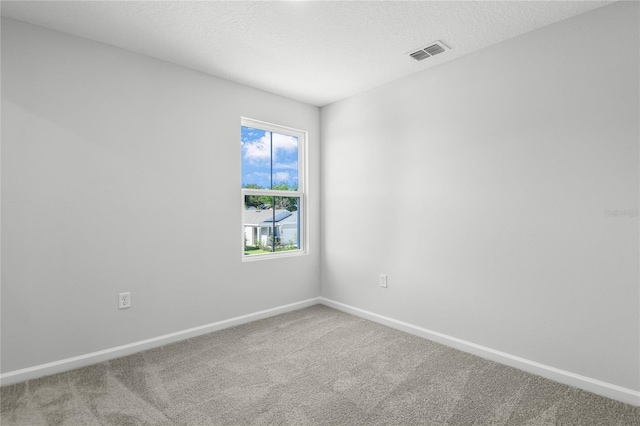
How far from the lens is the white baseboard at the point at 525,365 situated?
77.1 inches

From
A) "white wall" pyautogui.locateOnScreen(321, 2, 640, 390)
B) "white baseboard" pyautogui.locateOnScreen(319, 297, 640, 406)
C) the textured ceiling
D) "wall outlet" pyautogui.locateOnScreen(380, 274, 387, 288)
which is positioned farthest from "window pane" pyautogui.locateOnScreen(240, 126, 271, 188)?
"white baseboard" pyautogui.locateOnScreen(319, 297, 640, 406)

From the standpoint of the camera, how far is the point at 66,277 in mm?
2316

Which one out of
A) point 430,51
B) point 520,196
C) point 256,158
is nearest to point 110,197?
point 256,158

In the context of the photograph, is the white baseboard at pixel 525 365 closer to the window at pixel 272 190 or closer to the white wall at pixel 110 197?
the window at pixel 272 190

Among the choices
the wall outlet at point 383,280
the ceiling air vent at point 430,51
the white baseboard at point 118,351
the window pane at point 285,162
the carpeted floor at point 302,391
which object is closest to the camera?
the carpeted floor at point 302,391

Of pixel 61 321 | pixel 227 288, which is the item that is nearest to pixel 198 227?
pixel 227 288

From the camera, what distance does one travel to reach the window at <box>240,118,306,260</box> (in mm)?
3393

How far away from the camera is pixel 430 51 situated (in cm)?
259

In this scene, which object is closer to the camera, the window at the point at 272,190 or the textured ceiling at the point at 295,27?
the textured ceiling at the point at 295,27

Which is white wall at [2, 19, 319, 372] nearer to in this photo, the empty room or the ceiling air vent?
the empty room

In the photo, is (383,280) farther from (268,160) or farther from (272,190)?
(268,160)

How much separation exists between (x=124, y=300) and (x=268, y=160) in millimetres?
1885

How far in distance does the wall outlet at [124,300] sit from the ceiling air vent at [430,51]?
9.78 feet

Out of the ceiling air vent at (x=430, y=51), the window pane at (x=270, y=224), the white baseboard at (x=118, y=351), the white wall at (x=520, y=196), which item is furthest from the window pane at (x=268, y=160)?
the ceiling air vent at (x=430, y=51)
